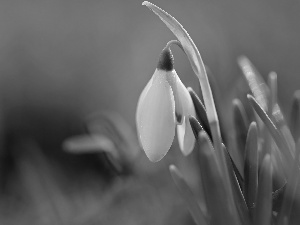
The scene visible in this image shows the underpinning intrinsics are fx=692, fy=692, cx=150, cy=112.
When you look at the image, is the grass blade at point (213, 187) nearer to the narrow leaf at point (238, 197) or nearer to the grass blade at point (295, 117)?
the narrow leaf at point (238, 197)

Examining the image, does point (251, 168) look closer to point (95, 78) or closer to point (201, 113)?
point (201, 113)

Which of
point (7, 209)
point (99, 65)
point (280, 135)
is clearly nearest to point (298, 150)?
point (280, 135)

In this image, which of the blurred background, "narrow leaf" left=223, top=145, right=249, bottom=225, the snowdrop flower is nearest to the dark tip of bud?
→ the snowdrop flower

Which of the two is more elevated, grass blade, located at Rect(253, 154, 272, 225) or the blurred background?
the blurred background

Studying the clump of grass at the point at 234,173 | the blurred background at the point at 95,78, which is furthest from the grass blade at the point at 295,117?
the blurred background at the point at 95,78

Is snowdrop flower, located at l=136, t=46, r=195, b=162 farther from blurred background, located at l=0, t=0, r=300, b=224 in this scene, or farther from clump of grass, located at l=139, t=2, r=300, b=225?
blurred background, located at l=0, t=0, r=300, b=224

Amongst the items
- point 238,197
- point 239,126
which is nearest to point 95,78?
point 239,126
